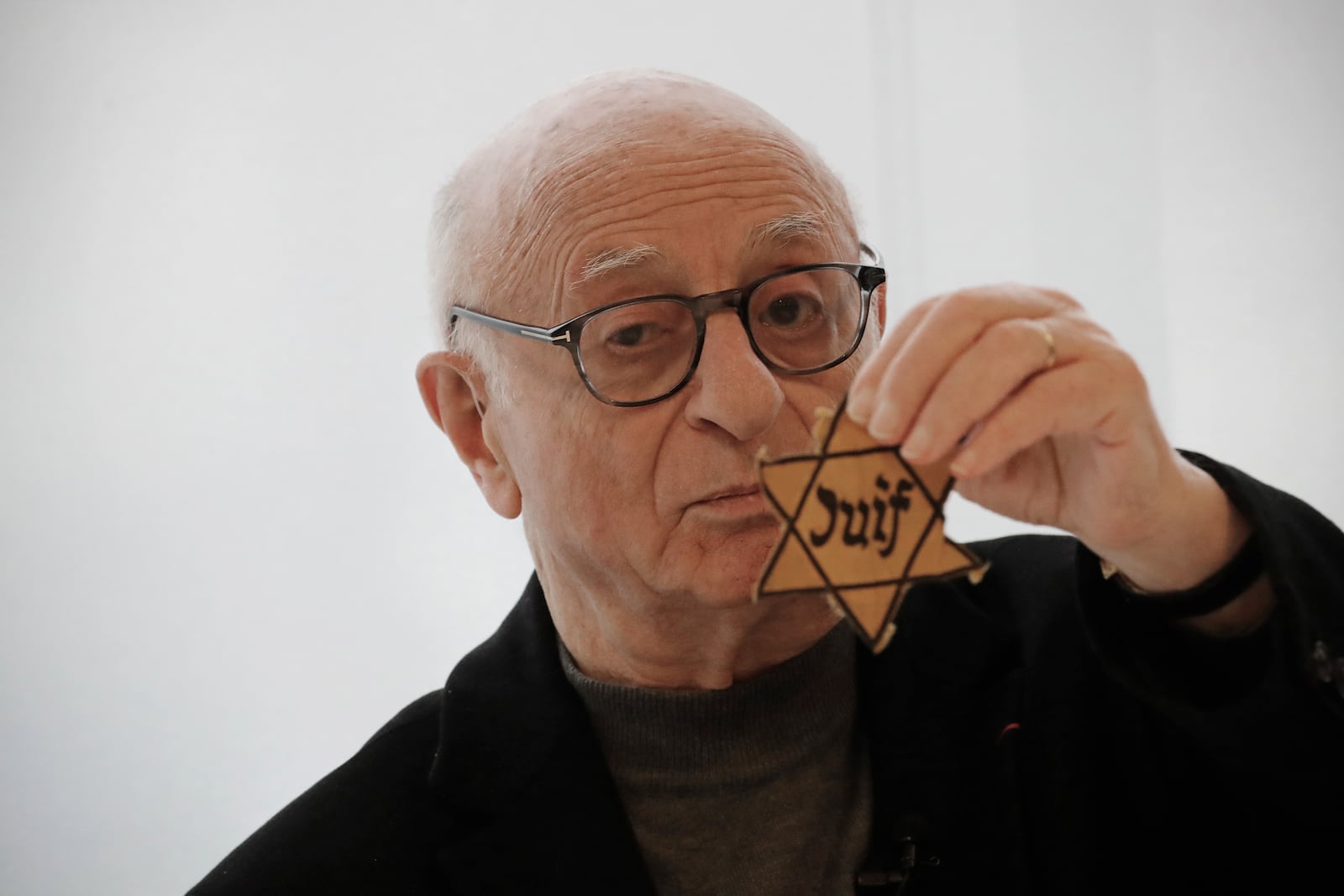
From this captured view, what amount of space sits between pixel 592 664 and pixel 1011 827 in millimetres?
669

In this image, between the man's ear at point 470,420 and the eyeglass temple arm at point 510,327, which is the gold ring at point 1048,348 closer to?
the eyeglass temple arm at point 510,327

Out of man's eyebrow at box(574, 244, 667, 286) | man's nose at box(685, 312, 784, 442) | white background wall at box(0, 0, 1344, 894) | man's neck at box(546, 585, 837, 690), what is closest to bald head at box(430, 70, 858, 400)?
man's eyebrow at box(574, 244, 667, 286)

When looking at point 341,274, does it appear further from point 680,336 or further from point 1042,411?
point 1042,411

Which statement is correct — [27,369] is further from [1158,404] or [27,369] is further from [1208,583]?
[1158,404]

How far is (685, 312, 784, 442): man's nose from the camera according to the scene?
135cm

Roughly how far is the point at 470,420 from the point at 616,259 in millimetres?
495

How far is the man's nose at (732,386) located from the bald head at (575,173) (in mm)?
160

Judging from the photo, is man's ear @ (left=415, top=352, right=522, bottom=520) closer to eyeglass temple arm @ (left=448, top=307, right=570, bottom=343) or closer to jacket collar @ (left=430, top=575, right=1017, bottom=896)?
eyeglass temple arm @ (left=448, top=307, right=570, bottom=343)

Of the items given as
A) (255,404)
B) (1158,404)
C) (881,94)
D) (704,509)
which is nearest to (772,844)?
(704,509)

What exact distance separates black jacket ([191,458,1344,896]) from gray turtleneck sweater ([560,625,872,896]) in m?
0.05

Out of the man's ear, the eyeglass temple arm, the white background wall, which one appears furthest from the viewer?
the white background wall

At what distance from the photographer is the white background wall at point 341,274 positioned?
7.57ft

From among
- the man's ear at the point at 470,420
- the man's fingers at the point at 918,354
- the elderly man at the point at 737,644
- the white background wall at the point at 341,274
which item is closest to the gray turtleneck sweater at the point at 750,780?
the elderly man at the point at 737,644

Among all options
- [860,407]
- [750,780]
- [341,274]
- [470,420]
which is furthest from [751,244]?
[341,274]
